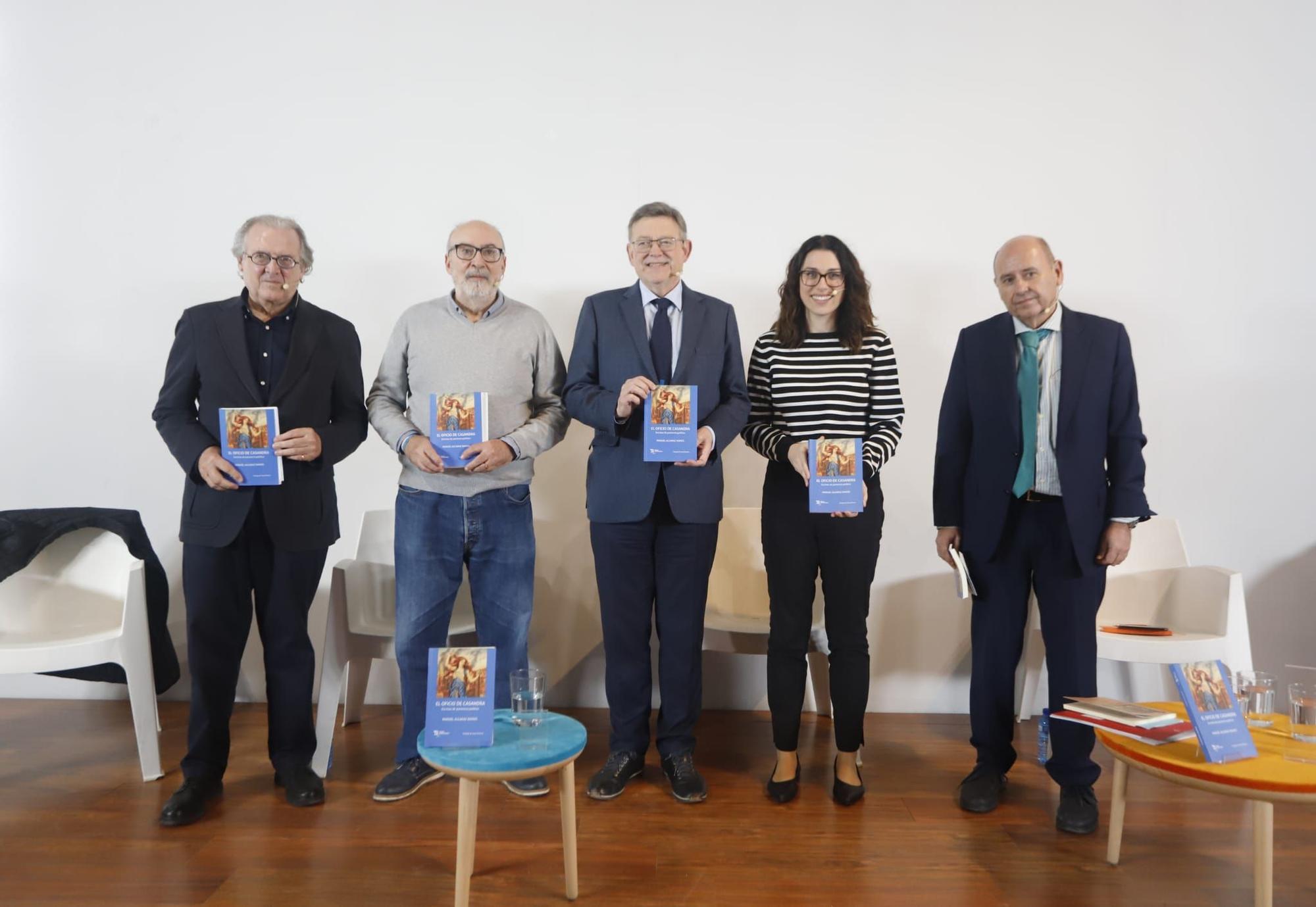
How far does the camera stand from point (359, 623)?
10.6 ft

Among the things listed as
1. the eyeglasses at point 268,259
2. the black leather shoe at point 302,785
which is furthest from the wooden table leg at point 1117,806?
the eyeglasses at point 268,259

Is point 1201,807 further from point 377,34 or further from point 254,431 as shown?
point 377,34

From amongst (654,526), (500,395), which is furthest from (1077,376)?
(500,395)

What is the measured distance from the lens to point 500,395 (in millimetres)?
2846

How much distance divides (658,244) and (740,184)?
114 centimetres

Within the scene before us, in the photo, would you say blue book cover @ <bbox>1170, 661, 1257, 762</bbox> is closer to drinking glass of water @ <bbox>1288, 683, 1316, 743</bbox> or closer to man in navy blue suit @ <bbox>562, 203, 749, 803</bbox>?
drinking glass of water @ <bbox>1288, 683, 1316, 743</bbox>

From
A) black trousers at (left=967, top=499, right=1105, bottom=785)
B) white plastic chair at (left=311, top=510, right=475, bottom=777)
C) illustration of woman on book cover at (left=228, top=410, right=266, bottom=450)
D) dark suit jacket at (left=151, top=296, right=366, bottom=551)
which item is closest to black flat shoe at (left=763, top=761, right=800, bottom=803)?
black trousers at (left=967, top=499, right=1105, bottom=785)

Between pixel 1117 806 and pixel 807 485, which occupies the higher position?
A: pixel 807 485

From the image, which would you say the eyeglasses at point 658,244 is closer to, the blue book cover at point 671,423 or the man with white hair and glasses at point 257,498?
the blue book cover at point 671,423

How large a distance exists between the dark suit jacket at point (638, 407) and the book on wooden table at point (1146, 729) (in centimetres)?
113

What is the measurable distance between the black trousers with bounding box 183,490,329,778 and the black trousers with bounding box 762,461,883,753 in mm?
1451

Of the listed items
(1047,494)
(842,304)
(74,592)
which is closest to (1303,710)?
(1047,494)

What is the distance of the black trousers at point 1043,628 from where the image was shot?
267cm

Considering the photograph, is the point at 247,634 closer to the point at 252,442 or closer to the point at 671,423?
the point at 252,442
